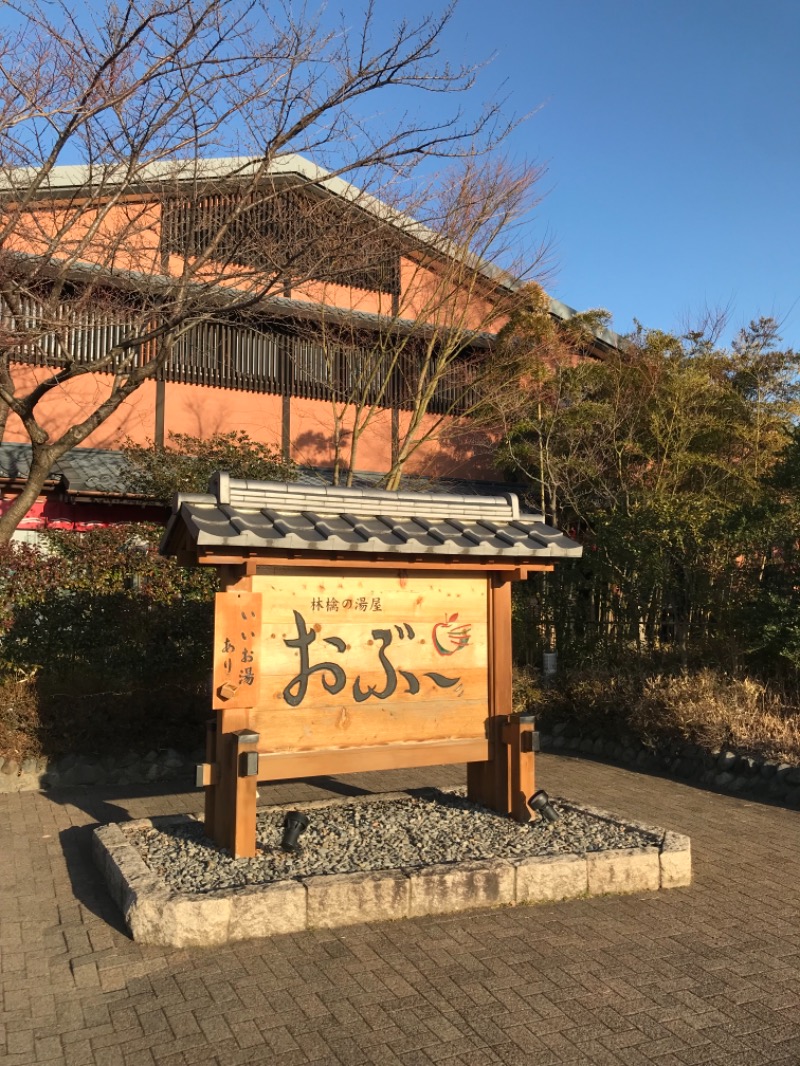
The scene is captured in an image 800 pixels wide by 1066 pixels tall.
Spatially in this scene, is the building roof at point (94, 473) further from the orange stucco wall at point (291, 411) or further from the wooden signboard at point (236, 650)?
the wooden signboard at point (236, 650)

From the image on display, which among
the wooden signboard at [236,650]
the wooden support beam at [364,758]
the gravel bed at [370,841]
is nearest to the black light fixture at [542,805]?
the gravel bed at [370,841]

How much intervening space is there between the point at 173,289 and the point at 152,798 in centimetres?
507

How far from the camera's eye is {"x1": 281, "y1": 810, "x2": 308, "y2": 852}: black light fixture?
523 centimetres

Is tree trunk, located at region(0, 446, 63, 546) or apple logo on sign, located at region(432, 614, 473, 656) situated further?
tree trunk, located at region(0, 446, 63, 546)

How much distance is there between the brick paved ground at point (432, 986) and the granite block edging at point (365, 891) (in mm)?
89

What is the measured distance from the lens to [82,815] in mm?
6902

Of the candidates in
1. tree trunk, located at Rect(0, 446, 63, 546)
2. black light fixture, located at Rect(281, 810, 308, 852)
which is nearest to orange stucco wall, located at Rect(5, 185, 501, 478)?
tree trunk, located at Rect(0, 446, 63, 546)

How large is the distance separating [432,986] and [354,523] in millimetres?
2810

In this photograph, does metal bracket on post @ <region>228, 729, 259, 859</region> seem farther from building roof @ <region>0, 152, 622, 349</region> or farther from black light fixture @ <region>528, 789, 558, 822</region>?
building roof @ <region>0, 152, 622, 349</region>

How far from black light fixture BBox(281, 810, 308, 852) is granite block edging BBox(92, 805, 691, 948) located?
609 mm

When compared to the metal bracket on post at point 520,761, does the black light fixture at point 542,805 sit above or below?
below

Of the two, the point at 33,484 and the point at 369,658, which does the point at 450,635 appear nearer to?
the point at 369,658

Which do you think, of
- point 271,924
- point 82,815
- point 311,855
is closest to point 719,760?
point 311,855

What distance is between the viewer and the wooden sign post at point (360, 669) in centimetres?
530
